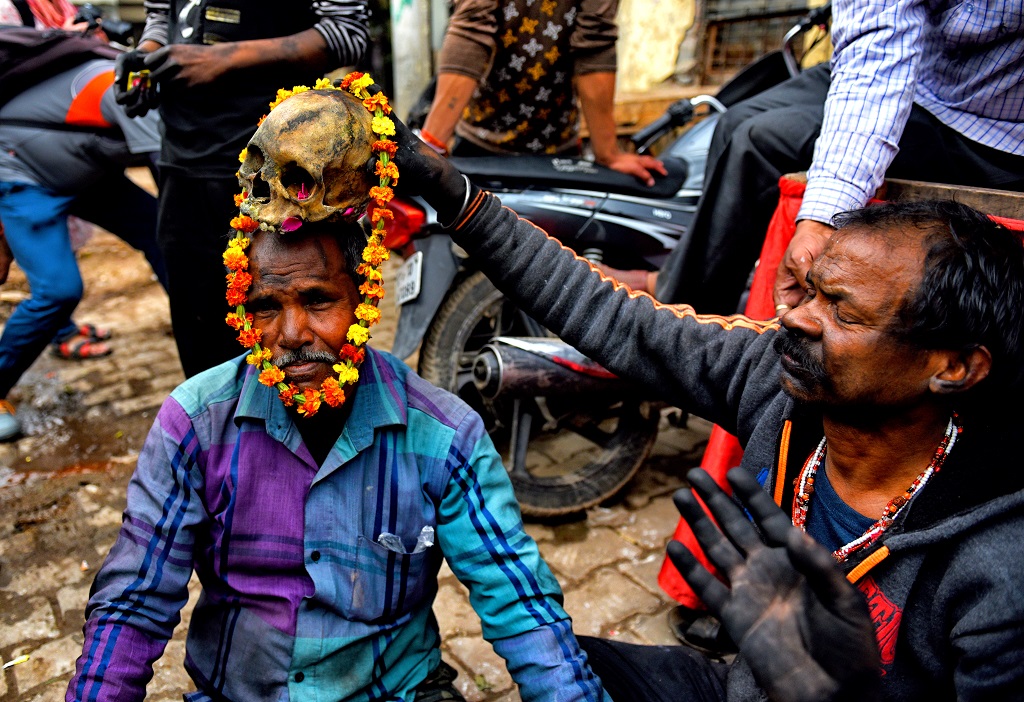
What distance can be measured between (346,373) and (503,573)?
0.57m

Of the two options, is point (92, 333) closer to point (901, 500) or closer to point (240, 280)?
point (240, 280)

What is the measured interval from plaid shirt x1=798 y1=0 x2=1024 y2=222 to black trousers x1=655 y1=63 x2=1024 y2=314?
21 cm

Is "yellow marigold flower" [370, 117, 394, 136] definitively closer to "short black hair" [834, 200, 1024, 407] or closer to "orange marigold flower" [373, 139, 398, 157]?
"orange marigold flower" [373, 139, 398, 157]

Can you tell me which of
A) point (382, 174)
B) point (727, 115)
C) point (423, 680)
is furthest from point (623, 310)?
point (727, 115)

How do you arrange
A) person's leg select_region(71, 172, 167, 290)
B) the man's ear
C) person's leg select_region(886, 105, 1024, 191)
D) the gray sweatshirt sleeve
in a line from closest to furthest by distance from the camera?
1. the man's ear
2. the gray sweatshirt sleeve
3. person's leg select_region(886, 105, 1024, 191)
4. person's leg select_region(71, 172, 167, 290)

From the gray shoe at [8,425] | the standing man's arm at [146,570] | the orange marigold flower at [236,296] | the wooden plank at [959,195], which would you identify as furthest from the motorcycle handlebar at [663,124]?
the gray shoe at [8,425]

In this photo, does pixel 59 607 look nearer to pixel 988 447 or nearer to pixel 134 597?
pixel 134 597

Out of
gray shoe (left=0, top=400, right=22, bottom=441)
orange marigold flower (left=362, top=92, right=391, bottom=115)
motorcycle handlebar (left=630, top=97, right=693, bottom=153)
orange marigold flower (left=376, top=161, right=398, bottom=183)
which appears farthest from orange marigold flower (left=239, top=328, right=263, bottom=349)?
gray shoe (left=0, top=400, right=22, bottom=441)

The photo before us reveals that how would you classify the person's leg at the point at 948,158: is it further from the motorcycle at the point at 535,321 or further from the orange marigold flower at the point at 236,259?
the orange marigold flower at the point at 236,259

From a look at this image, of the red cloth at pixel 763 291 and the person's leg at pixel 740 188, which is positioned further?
the person's leg at pixel 740 188

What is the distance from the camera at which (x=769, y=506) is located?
1242 mm

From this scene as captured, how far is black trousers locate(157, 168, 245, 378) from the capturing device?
9.83ft

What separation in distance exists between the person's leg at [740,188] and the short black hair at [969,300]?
1.31 metres

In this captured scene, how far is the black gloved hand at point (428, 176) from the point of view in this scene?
1.85 metres
